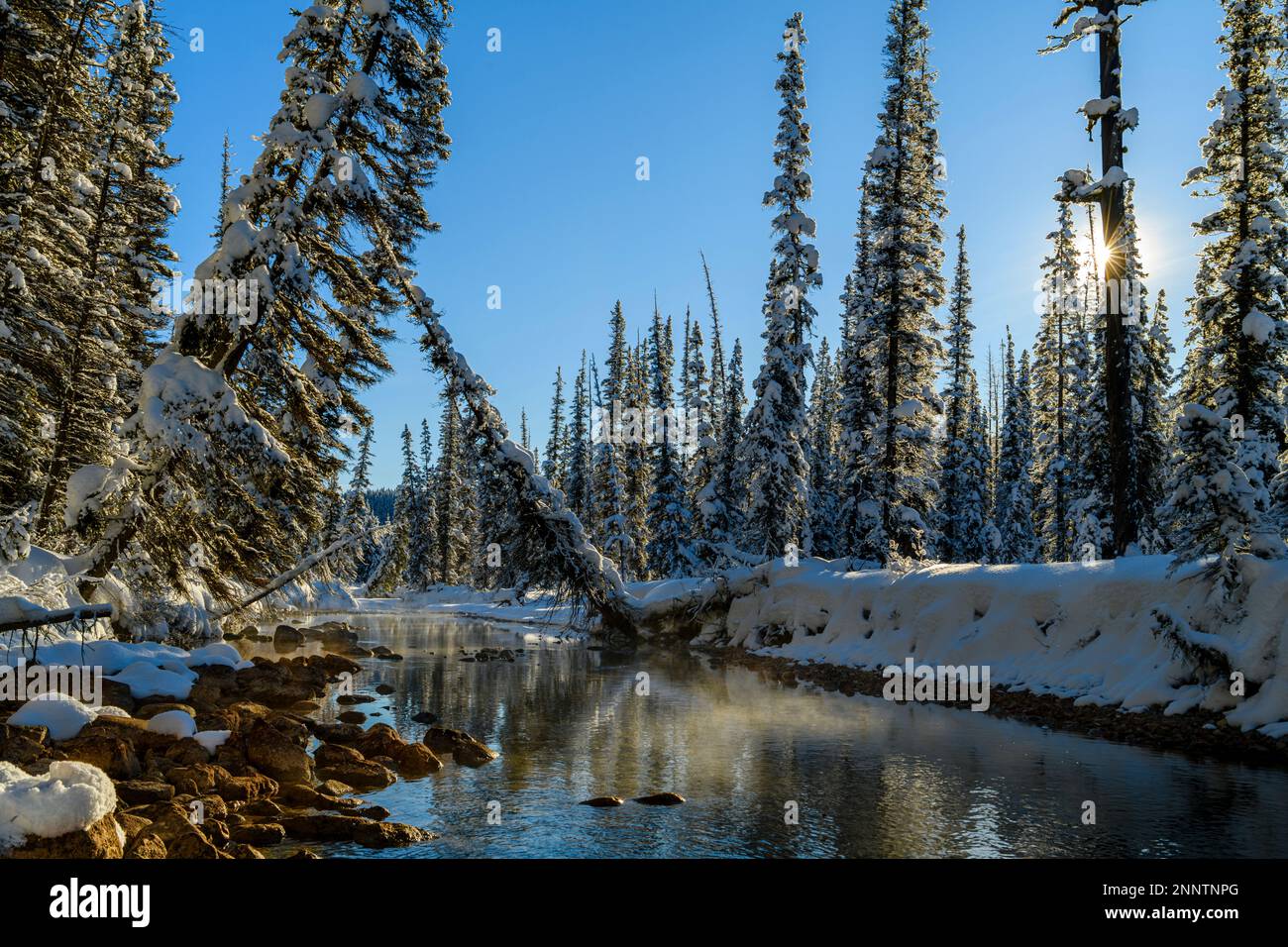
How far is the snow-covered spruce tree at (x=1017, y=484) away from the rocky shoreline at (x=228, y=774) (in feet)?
159

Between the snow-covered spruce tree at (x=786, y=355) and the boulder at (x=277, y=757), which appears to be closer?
the boulder at (x=277, y=757)

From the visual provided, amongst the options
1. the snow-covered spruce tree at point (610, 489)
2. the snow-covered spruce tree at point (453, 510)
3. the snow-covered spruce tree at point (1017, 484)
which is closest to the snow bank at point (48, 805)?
the snow-covered spruce tree at point (610, 489)

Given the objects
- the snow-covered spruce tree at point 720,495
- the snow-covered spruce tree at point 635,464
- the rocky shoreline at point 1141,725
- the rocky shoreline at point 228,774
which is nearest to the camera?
the rocky shoreline at point 228,774

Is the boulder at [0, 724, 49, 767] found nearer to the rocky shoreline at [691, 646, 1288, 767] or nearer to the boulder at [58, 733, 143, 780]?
the boulder at [58, 733, 143, 780]

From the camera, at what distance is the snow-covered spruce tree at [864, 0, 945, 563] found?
1104 inches

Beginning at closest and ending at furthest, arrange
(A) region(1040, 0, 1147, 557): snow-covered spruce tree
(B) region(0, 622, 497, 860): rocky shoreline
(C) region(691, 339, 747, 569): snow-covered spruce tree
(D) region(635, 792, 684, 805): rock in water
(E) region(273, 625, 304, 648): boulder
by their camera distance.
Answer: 1. (B) region(0, 622, 497, 860): rocky shoreline
2. (D) region(635, 792, 684, 805): rock in water
3. (A) region(1040, 0, 1147, 557): snow-covered spruce tree
4. (E) region(273, 625, 304, 648): boulder
5. (C) region(691, 339, 747, 569): snow-covered spruce tree

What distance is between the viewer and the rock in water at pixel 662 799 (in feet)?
27.9

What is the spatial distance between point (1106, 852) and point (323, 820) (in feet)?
23.4

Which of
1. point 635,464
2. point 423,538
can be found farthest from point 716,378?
point 423,538

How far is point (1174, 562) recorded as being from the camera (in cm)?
1262

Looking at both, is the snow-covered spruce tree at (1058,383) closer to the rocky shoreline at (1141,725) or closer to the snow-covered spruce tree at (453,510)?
the rocky shoreline at (1141,725)

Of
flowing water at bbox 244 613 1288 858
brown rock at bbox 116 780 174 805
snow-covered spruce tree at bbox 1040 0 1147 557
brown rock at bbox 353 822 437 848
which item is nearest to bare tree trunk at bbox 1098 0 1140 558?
snow-covered spruce tree at bbox 1040 0 1147 557

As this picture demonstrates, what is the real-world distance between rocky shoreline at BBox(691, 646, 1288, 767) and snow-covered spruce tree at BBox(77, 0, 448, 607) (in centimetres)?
1255
